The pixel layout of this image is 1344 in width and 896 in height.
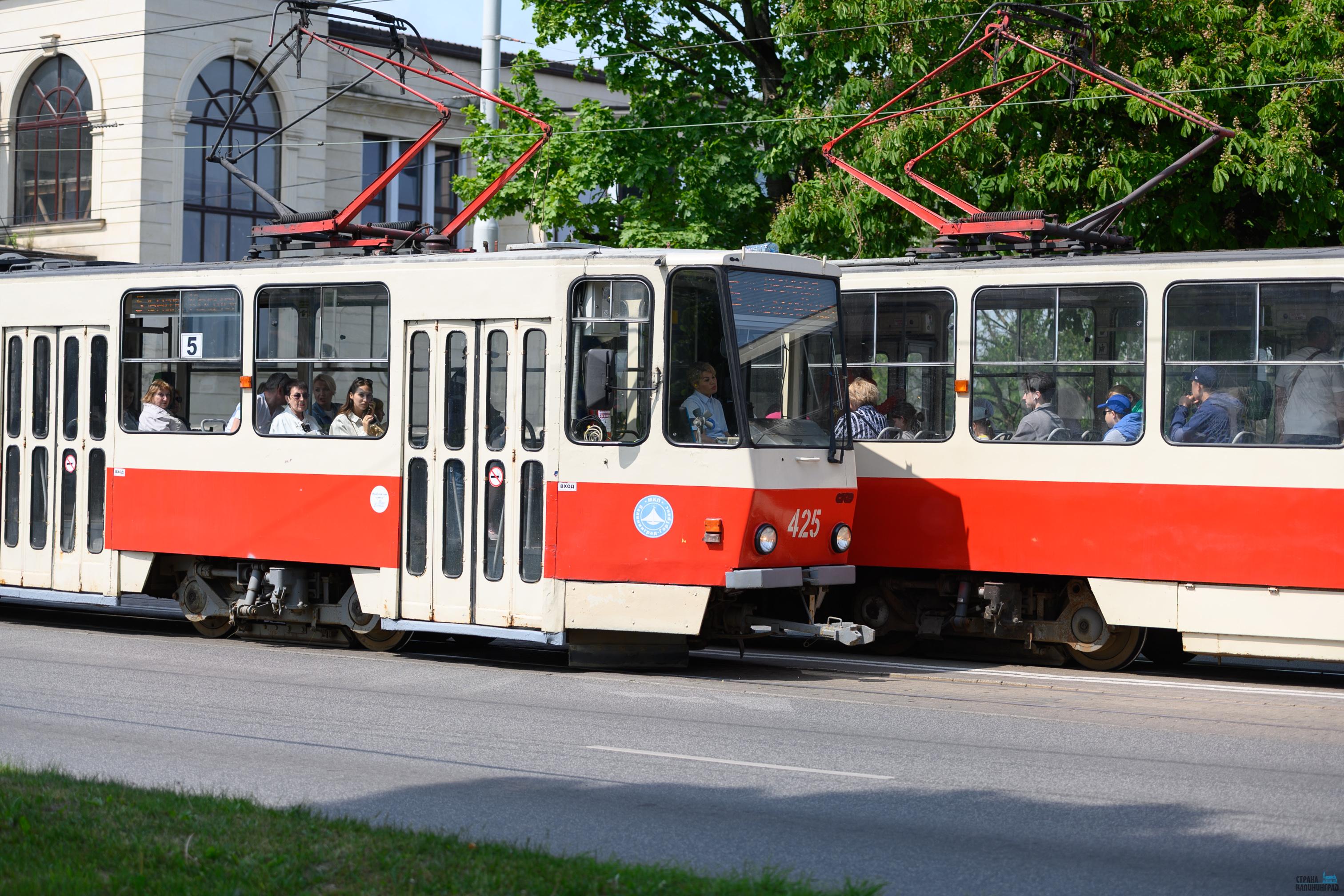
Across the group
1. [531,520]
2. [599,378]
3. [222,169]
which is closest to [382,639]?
[531,520]

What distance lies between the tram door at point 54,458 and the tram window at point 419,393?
11.5ft

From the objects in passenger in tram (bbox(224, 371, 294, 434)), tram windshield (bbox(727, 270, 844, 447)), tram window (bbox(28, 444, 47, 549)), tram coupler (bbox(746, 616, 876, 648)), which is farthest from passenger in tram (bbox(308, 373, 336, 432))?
tram coupler (bbox(746, 616, 876, 648))

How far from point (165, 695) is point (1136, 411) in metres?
7.47

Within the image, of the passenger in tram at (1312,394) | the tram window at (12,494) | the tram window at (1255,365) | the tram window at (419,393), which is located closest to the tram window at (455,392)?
the tram window at (419,393)

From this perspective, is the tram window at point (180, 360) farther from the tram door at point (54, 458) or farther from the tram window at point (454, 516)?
the tram window at point (454, 516)

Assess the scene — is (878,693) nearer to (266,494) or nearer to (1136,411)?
(1136,411)

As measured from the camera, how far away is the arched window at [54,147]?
3519 centimetres

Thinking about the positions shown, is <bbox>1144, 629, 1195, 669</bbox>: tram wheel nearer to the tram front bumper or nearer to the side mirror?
the tram front bumper

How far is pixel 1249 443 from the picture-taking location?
12.1 metres

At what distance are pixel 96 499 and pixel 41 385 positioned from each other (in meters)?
1.31

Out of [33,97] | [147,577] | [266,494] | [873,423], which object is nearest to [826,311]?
[873,423]

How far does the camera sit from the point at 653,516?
12102 millimetres

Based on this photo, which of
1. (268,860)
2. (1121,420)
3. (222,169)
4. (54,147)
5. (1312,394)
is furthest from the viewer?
(222,169)

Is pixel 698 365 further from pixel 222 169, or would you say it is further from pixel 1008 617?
pixel 222 169
